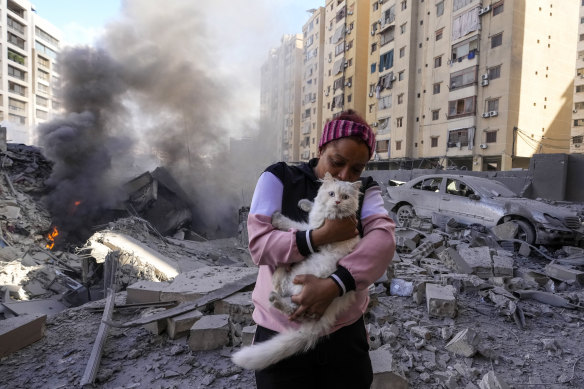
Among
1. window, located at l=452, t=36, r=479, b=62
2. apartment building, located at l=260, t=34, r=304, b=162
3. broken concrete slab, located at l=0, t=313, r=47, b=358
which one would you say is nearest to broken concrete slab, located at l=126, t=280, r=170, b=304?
broken concrete slab, located at l=0, t=313, r=47, b=358

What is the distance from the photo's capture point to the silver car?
6.14 metres

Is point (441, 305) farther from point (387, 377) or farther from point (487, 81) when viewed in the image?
point (487, 81)

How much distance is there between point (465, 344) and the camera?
2686mm

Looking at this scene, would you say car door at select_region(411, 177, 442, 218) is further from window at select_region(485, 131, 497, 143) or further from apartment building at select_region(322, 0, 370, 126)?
apartment building at select_region(322, 0, 370, 126)

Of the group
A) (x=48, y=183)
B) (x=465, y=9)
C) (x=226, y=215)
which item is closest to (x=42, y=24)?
(x=48, y=183)

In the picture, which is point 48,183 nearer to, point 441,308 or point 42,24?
point 441,308

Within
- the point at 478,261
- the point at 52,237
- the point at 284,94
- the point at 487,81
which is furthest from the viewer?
the point at 284,94

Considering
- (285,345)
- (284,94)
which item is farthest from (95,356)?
(284,94)

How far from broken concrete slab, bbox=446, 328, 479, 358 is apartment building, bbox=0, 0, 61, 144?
46.2 meters

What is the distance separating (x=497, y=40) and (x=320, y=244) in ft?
90.2

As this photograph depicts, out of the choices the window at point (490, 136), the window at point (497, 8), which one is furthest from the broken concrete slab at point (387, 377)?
the window at point (497, 8)

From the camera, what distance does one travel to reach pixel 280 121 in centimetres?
5181

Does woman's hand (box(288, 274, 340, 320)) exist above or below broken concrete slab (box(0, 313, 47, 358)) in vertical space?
above

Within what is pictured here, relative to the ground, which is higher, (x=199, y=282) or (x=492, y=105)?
(x=492, y=105)
